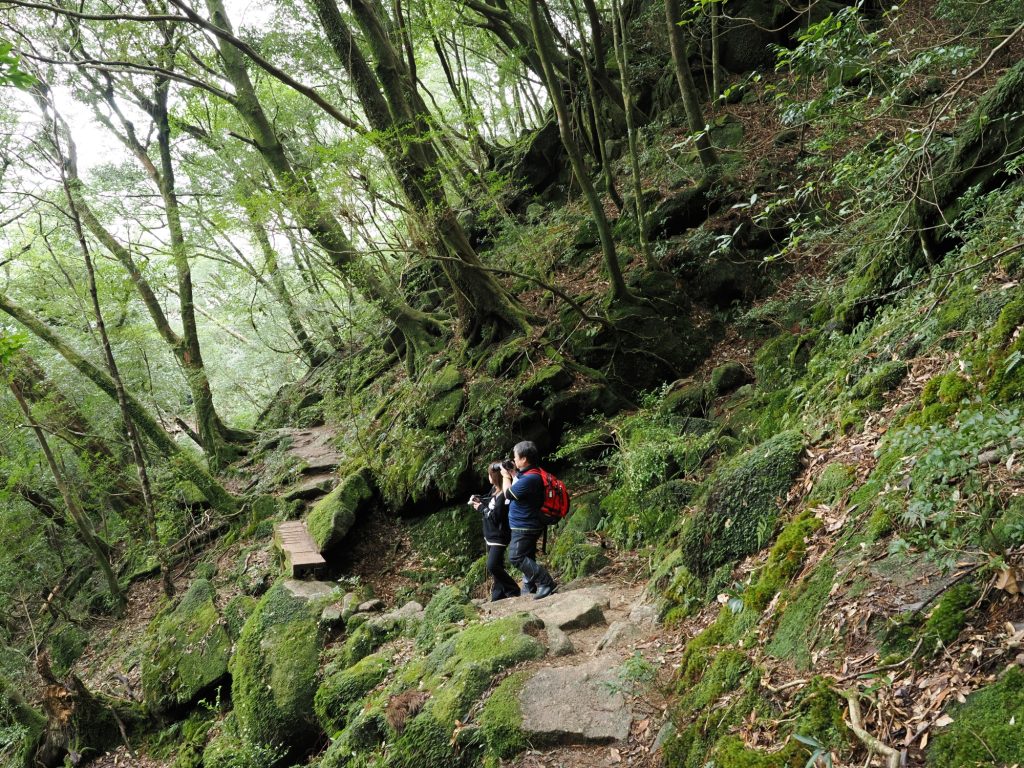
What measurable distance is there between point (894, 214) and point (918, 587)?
4674mm

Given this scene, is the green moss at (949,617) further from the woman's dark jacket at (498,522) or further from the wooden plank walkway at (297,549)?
the wooden plank walkway at (297,549)

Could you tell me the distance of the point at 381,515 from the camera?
10.6 metres

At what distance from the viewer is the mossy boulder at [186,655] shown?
862 cm

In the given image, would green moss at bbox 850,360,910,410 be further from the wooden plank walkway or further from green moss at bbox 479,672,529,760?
the wooden plank walkway

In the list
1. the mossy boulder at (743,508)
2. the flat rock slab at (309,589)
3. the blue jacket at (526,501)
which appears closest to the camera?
the mossy boulder at (743,508)

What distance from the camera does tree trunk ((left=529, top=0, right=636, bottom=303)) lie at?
29.2 ft

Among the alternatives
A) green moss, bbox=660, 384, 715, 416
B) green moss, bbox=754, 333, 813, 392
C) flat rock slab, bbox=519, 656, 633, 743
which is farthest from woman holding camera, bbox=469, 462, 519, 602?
green moss, bbox=754, 333, 813, 392

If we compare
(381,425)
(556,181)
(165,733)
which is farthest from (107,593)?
(556,181)

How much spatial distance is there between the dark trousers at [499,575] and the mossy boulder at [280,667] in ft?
7.37

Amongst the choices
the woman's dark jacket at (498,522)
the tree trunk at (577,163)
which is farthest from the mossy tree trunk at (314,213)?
the woman's dark jacket at (498,522)

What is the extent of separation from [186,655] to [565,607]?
21.4 feet

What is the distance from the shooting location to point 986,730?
192cm

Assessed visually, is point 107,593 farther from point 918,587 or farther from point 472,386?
point 918,587

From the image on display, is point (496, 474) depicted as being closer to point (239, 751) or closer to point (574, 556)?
point (574, 556)
